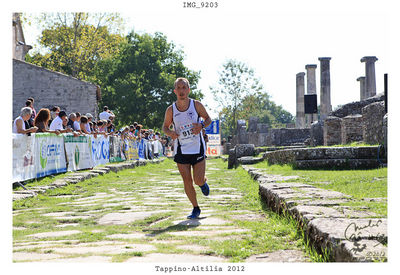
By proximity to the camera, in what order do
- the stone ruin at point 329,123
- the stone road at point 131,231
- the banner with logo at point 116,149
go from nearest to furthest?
the stone road at point 131,231, the stone ruin at point 329,123, the banner with logo at point 116,149

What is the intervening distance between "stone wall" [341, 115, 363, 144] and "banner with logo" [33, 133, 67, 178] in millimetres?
8493

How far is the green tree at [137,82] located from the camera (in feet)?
127

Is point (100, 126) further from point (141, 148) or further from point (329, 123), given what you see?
point (329, 123)

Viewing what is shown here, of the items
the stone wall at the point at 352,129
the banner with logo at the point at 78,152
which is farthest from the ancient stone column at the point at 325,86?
the banner with logo at the point at 78,152

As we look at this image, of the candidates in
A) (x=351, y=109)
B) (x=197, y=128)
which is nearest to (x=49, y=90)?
(x=351, y=109)

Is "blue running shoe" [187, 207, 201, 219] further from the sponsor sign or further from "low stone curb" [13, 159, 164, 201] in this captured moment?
the sponsor sign

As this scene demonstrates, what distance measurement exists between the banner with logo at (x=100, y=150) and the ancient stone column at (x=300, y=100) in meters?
21.5

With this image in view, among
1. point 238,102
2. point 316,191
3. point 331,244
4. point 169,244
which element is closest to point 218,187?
point 316,191

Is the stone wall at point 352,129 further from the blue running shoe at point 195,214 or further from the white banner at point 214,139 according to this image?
the white banner at point 214,139

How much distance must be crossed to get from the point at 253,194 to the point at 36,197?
353 cm

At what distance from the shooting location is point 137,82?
1558 inches

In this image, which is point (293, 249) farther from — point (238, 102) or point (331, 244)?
point (238, 102)

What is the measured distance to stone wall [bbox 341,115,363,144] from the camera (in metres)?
14.6

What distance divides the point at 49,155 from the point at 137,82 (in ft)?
97.2
